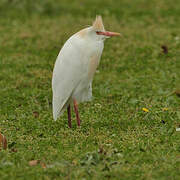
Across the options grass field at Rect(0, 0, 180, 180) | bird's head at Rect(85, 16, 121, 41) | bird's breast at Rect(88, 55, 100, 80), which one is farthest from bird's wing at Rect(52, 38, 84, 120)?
grass field at Rect(0, 0, 180, 180)

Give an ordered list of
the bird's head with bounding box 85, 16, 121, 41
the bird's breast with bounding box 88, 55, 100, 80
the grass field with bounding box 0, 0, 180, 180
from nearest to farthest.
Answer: the grass field with bounding box 0, 0, 180, 180 → the bird's head with bounding box 85, 16, 121, 41 → the bird's breast with bounding box 88, 55, 100, 80

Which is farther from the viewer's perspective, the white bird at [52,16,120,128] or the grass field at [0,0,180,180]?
the white bird at [52,16,120,128]

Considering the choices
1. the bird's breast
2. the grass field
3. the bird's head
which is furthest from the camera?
the bird's breast

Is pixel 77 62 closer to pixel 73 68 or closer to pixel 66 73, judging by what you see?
pixel 73 68

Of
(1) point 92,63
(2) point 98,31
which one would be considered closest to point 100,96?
(1) point 92,63

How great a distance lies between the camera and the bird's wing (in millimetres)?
5898

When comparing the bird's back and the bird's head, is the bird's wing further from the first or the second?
the bird's head

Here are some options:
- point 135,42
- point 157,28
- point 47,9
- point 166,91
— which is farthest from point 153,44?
point 47,9

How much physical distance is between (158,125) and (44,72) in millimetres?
2920

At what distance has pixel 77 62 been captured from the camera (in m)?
5.92

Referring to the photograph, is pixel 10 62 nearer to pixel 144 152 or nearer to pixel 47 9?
pixel 47 9

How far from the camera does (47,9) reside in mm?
12102

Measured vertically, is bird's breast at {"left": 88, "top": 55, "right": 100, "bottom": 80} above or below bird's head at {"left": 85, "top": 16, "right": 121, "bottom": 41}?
below

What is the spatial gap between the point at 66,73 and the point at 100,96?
1.71 m
